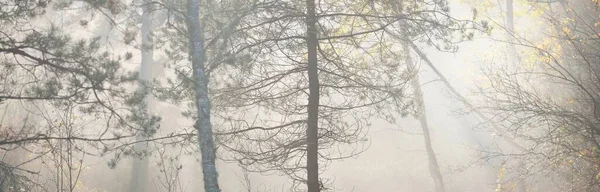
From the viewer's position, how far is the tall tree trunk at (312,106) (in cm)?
801

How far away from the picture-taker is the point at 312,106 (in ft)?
27.1

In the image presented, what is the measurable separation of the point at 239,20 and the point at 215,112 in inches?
72.3

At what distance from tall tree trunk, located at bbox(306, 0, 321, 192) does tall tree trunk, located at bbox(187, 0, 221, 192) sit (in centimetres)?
168

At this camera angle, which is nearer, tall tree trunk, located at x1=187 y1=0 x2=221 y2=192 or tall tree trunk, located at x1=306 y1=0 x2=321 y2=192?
tall tree trunk, located at x1=187 y1=0 x2=221 y2=192

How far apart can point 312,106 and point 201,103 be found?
2001mm

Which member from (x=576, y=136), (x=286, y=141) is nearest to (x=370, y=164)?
(x=576, y=136)

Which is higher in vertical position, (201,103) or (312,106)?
(312,106)

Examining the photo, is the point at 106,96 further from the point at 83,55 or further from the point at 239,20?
the point at 239,20

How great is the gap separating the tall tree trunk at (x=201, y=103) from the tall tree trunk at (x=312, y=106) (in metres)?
1.68

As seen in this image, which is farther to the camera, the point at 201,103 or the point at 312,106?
the point at 312,106

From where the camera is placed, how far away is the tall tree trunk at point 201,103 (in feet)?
23.5

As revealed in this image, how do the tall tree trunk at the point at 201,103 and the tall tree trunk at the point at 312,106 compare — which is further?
the tall tree trunk at the point at 312,106

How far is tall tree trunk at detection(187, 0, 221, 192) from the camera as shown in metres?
7.17

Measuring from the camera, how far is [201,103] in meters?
7.33
